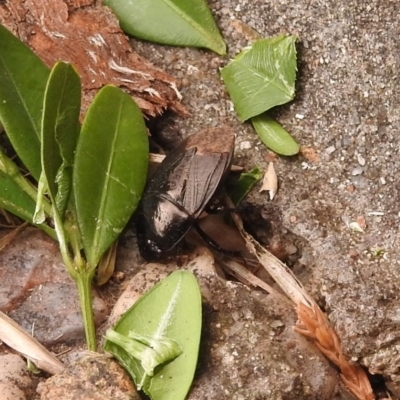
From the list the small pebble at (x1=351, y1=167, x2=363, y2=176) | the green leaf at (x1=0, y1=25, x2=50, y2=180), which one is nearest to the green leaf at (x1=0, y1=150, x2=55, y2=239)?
the green leaf at (x1=0, y1=25, x2=50, y2=180)

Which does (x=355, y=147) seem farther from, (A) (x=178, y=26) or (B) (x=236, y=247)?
(A) (x=178, y=26)

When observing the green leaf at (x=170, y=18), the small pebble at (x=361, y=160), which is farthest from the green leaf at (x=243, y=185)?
the green leaf at (x=170, y=18)

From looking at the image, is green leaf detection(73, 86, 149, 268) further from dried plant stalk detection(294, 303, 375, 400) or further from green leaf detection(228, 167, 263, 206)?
dried plant stalk detection(294, 303, 375, 400)

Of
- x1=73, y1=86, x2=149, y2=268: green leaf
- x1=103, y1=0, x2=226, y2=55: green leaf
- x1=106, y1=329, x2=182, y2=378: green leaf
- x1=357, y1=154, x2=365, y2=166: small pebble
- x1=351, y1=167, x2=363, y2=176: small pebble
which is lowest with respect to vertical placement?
x1=106, y1=329, x2=182, y2=378: green leaf

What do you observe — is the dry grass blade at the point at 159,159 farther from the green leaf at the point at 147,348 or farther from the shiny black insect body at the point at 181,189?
the green leaf at the point at 147,348

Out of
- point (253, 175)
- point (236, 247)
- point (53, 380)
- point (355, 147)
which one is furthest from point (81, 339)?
point (355, 147)
